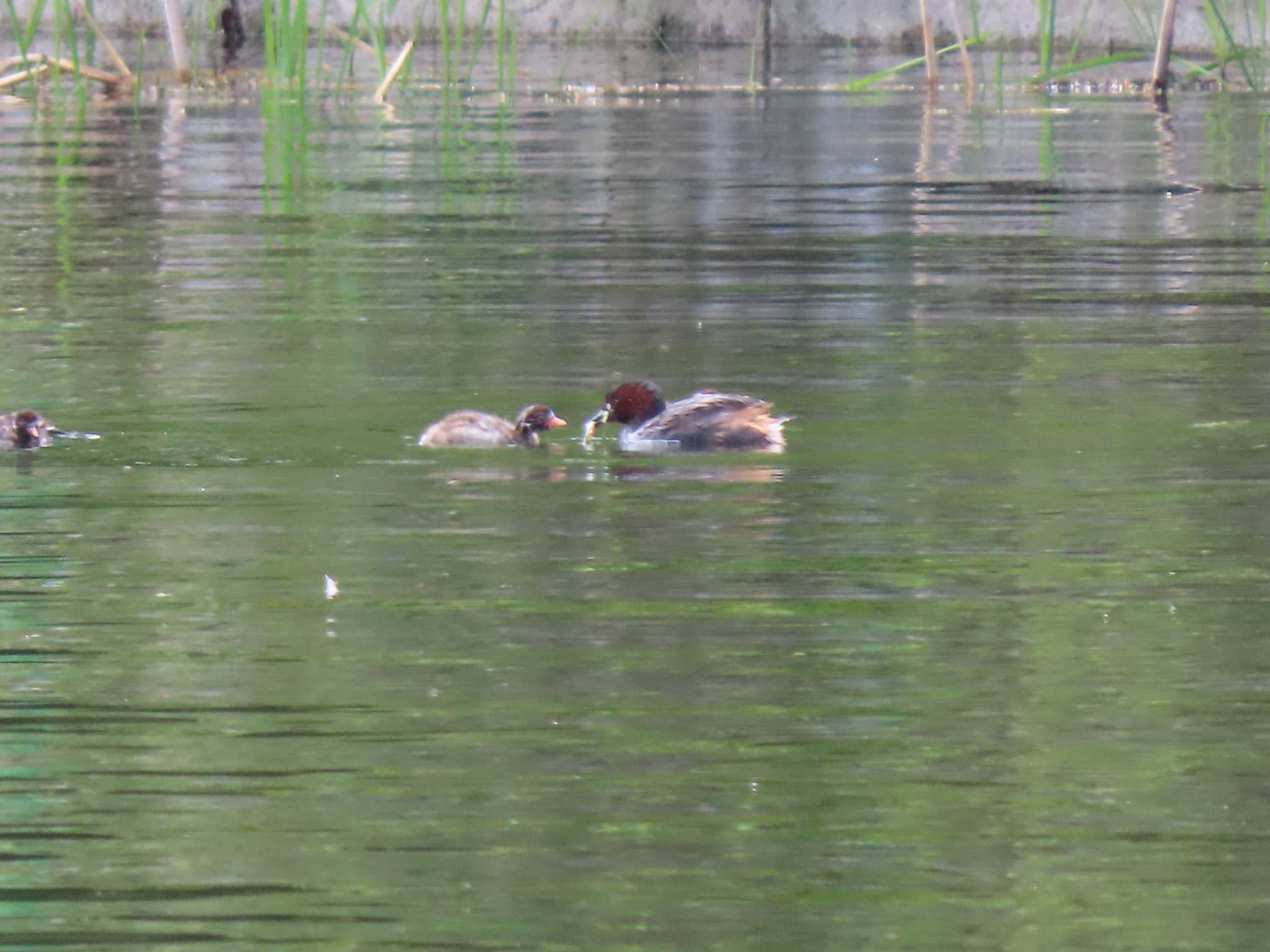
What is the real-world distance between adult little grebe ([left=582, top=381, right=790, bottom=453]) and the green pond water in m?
0.09

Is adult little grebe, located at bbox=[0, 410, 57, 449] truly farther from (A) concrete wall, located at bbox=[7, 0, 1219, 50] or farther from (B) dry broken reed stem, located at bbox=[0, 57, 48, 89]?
(A) concrete wall, located at bbox=[7, 0, 1219, 50]

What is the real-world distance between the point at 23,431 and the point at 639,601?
2430 millimetres

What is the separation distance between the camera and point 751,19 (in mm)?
29469

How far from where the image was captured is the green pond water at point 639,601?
3193 millimetres

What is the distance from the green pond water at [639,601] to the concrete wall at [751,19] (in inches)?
629

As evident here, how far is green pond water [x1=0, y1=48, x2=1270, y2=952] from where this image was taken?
319 cm

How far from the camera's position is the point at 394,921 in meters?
3.04

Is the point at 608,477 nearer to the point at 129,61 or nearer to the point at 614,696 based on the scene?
the point at 614,696

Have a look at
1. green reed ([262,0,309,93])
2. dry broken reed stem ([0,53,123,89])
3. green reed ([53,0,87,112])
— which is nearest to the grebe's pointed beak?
green reed ([262,0,309,93])

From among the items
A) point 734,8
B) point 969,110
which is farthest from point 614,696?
point 734,8

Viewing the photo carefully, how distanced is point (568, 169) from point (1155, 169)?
3.17 m

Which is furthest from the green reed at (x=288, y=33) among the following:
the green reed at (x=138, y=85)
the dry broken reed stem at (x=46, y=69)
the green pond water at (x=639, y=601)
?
the green pond water at (x=639, y=601)

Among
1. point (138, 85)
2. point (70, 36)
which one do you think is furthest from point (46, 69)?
point (70, 36)

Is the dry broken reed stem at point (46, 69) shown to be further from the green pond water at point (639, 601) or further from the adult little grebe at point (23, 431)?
the adult little grebe at point (23, 431)
